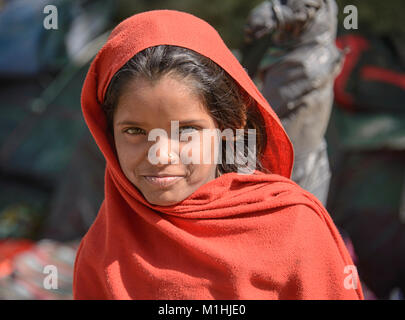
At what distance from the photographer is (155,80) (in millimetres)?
1087

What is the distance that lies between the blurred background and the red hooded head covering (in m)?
0.33

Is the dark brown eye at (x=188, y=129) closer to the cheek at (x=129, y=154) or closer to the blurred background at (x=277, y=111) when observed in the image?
the cheek at (x=129, y=154)

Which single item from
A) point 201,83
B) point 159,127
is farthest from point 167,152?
point 201,83

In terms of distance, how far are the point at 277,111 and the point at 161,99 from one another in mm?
485

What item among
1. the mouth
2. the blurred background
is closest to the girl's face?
the mouth

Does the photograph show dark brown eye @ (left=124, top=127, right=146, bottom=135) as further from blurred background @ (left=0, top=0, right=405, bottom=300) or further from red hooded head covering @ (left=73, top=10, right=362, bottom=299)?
blurred background @ (left=0, top=0, right=405, bottom=300)

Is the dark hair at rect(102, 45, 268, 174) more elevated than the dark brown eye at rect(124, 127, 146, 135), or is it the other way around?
the dark hair at rect(102, 45, 268, 174)

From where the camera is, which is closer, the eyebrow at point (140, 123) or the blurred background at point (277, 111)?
the eyebrow at point (140, 123)

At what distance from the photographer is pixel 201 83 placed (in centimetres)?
113

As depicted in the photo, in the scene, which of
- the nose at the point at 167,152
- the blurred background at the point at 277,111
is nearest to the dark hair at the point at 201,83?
the nose at the point at 167,152

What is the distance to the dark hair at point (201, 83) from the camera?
3.61 ft

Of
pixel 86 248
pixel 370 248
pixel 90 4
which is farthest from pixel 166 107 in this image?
pixel 90 4

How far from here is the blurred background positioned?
1.48 meters

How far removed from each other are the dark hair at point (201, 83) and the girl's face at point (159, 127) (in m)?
0.02
